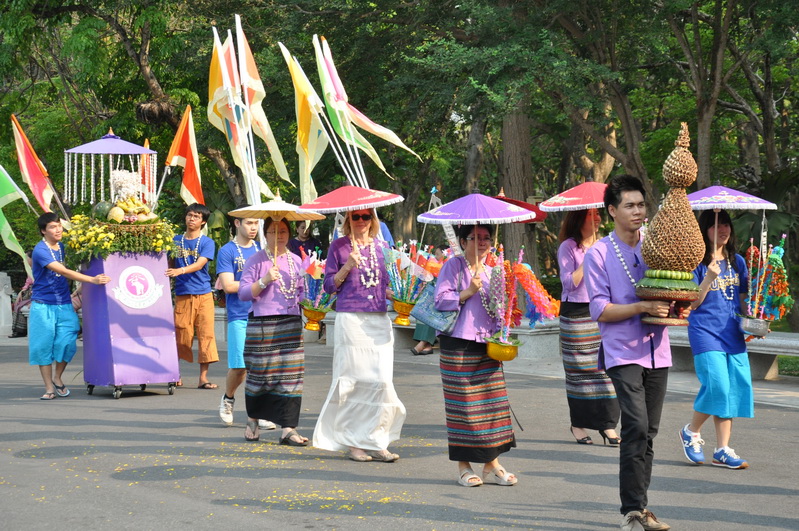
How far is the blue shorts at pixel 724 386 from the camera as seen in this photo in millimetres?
7305

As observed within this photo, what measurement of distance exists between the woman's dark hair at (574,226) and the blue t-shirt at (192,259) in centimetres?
461

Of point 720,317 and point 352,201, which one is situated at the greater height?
point 352,201

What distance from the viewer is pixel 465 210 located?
682 cm

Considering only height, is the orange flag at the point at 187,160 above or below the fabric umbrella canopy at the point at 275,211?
above

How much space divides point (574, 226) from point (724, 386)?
1.76 m

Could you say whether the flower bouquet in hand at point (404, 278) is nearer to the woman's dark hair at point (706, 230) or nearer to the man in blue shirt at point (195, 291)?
the woman's dark hair at point (706, 230)

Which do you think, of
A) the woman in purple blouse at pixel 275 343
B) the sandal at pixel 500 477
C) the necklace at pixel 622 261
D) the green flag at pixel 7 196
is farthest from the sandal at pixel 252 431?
the green flag at pixel 7 196

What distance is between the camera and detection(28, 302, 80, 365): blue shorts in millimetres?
11398

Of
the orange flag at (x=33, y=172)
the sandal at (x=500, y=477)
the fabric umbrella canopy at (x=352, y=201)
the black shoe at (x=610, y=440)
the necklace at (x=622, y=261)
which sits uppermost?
the orange flag at (x=33, y=172)

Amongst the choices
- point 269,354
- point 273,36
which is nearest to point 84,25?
point 273,36

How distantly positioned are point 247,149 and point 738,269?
4.64 meters

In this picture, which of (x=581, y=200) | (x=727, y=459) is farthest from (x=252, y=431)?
(x=727, y=459)

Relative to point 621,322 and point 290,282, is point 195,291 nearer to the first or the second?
point 290,282

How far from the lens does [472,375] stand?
22.5 ft
